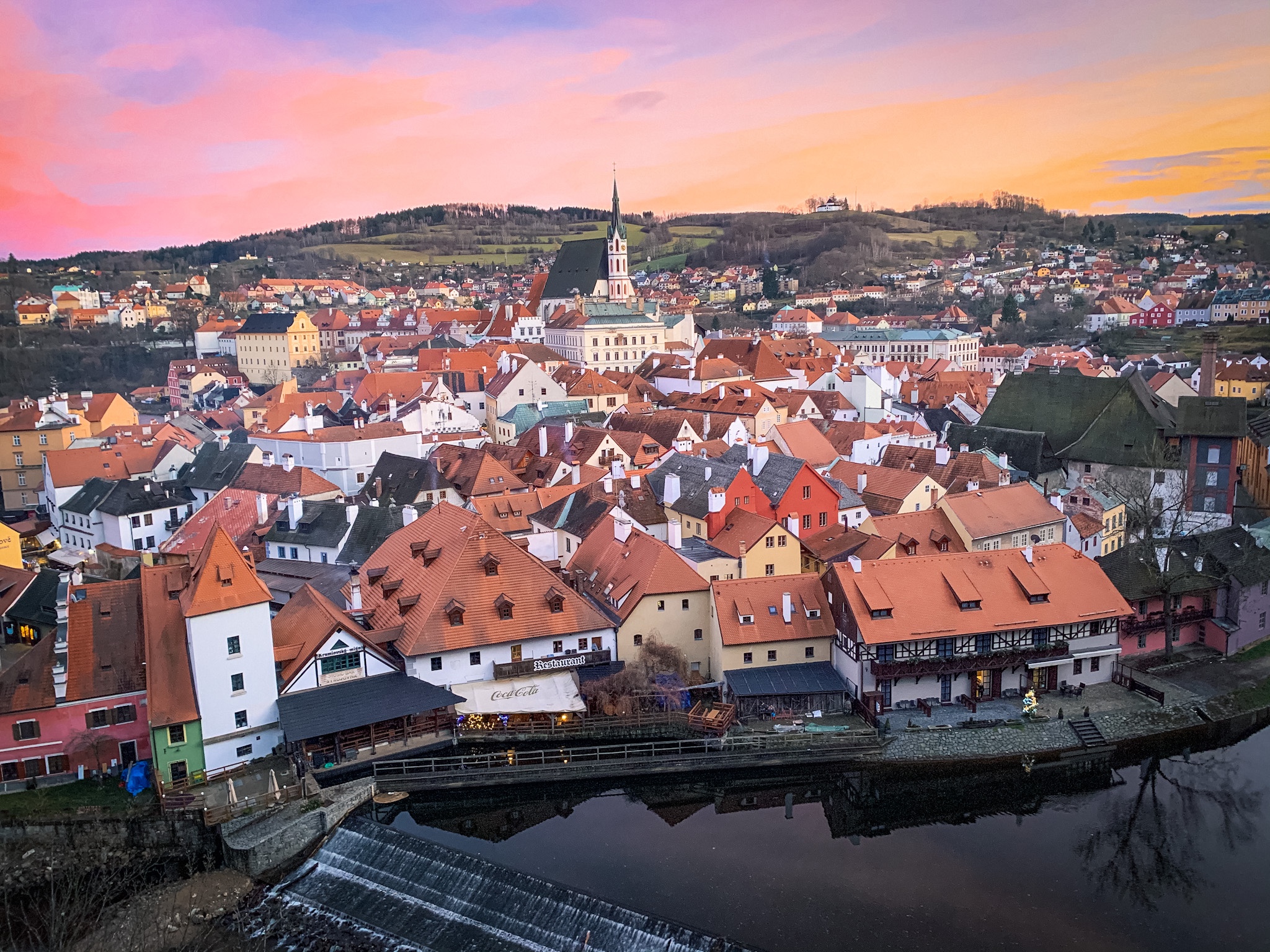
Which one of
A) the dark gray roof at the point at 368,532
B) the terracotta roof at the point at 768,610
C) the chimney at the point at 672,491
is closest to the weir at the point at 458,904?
the terracotta roof at the point at 768,610

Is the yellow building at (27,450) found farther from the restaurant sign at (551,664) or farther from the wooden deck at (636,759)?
the wooden deck at (636,759)

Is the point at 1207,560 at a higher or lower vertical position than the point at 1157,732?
higher

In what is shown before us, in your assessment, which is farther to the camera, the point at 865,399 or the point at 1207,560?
the point at 865,399

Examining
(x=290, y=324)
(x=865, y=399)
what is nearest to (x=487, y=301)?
(x=290, y=324)

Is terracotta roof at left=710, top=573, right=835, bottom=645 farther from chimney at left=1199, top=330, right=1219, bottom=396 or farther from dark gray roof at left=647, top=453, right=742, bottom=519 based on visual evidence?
chimney at left=1199, top=330, right=1219, bottom=396

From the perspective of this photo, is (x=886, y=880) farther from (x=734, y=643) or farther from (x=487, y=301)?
(x=487, y=301)

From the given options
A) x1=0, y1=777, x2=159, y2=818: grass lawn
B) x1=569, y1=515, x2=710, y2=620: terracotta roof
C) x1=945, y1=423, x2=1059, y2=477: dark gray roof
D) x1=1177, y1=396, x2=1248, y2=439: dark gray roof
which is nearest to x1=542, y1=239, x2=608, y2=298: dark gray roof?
x1=945, y1=423, x2=1059, y2=477: dark gray roof
